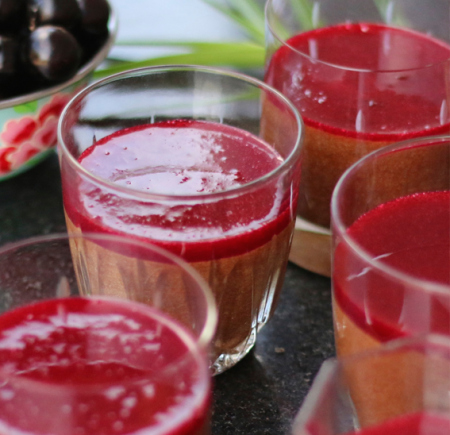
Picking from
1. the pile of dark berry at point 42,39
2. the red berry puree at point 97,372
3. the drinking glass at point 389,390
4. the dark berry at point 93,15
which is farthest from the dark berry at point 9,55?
the drinking glass at point 389,390

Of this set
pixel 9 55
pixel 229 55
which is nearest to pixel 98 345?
pixel 9 55

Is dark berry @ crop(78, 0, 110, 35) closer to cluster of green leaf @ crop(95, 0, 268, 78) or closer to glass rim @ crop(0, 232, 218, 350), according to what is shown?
cluster of green leaf @ crop(95, 0, 268, 78)

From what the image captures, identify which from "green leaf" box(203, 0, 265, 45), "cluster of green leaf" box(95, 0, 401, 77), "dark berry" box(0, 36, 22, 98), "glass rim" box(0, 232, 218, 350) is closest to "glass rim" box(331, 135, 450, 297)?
"glass rim" box(0, 232, 218, 350)

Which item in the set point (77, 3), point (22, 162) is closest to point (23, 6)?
point (77, 3)

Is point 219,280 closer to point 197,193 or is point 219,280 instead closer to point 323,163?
point 197,193

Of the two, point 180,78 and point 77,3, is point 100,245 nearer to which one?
point 180,78

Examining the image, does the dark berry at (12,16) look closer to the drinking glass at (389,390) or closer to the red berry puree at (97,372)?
the red berry puree at (97,372)
